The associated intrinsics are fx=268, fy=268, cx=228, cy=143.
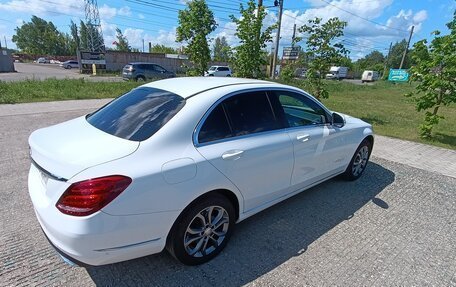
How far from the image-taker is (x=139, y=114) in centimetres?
246

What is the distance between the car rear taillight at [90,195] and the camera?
1794 mm

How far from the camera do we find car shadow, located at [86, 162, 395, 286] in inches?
91.3

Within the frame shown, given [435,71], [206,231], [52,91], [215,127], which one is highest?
[435,71]

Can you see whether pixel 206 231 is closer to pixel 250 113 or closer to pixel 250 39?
pixel 250 113

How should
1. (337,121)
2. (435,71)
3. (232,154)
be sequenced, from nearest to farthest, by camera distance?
→ (232,154), (337,121), (435,71)

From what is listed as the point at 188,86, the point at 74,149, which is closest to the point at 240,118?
the point at 188,86

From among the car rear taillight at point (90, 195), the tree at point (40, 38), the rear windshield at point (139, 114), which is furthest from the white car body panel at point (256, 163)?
the tree at point (40, 38)

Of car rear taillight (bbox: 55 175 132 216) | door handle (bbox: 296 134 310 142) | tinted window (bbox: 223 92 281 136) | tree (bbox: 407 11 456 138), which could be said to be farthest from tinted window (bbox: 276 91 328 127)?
tree (bbox: 407 11 456 138)

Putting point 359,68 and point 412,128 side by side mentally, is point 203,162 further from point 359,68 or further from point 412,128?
point 359,68

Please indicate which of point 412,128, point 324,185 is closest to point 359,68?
point 412,128

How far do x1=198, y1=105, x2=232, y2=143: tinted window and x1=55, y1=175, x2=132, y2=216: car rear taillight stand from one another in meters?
0.79

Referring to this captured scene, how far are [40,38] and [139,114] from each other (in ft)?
340

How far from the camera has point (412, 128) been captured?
369 inches

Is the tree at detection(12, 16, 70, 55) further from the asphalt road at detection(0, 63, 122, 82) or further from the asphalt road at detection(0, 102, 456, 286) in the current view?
the asphalt road at detection(0, 102, 456, 286)
